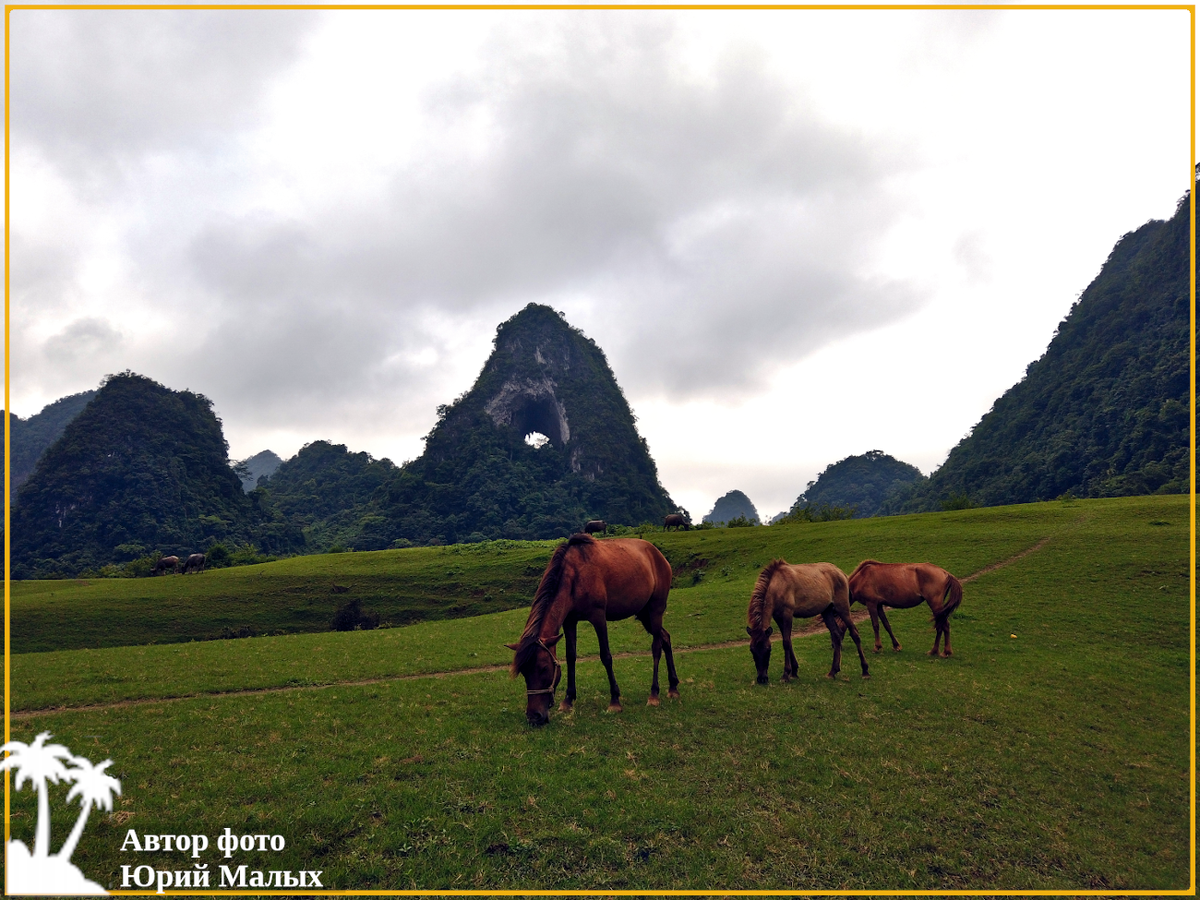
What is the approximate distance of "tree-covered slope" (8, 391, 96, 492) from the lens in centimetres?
10881

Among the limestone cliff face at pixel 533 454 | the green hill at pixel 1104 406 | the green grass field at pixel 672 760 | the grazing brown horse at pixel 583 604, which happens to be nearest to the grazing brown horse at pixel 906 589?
the green grass field at pixel 672 760

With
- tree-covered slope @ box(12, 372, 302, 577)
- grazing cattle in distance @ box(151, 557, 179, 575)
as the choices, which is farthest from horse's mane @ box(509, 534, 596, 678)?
tree-covered slope @ box(12, 372, 302, 577)

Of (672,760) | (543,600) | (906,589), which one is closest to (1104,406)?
(906,589)

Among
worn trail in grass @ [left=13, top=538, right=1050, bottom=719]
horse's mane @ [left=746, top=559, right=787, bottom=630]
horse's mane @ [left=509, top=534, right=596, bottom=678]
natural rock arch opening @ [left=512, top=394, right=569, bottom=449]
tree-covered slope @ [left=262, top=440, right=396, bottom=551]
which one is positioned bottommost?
worn trail in grass @ [left=13, top=538, right=1050, bottom=719]

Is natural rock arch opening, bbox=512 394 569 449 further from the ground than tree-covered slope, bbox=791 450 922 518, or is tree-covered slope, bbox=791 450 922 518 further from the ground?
natural rock arch opening, bbox=512 394 569 449

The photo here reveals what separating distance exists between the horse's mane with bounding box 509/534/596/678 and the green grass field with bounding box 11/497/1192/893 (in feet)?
3.97

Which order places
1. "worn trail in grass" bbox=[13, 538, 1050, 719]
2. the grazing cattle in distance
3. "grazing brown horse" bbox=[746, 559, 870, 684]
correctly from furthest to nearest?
the grazing cattle in distance → "grazing brown horse" bbox=[746, 559, 870, 684] → "worn trail in grass" bbox=[13, 538, 1050, 719]

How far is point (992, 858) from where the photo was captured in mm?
5699

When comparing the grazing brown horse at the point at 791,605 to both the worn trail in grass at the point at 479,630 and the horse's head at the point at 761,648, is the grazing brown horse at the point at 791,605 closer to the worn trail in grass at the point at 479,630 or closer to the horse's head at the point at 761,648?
the horse's head at the point at 761,648

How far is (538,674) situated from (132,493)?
91410 millimetres

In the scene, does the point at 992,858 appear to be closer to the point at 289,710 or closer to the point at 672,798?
the point at 672,798

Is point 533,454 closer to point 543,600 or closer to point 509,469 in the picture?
point 509,469

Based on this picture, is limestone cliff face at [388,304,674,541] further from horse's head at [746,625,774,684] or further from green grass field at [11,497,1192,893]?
horse's head at [746,625,774,684]

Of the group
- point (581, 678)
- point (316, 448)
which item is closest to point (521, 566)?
point (581, 678)
